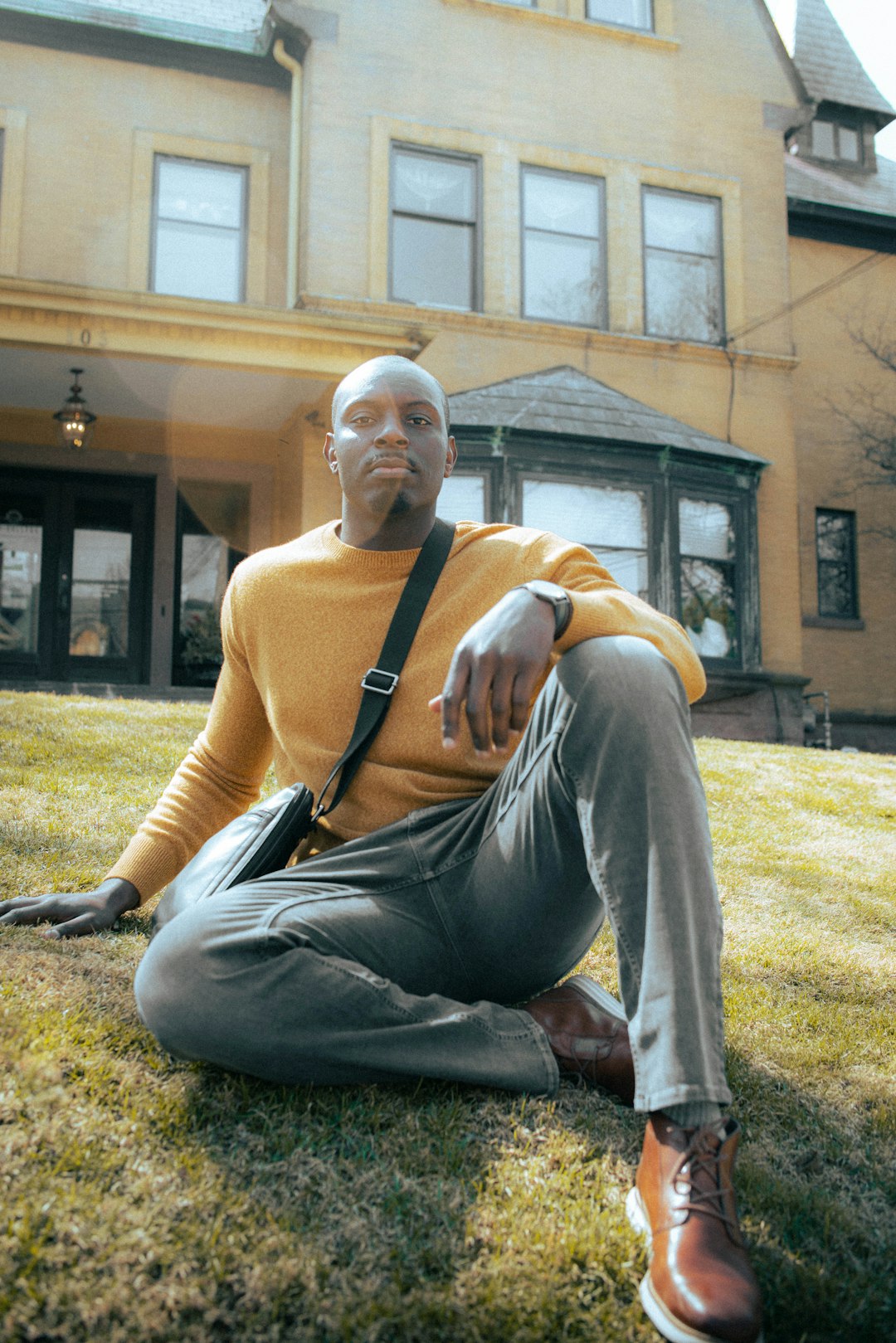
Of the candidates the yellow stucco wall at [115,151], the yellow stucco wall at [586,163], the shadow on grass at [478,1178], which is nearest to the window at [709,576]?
the yellow stucco wall at [586,163]

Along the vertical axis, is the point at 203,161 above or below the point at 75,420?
above

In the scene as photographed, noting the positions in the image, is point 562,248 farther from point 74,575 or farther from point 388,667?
point 388,667

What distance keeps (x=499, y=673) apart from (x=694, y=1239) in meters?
0.88

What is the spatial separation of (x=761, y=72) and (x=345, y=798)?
1281 centimetres

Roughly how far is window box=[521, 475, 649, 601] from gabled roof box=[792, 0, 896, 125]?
8435 mm

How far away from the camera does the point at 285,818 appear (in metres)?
2.14

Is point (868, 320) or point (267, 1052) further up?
point (868, 320)

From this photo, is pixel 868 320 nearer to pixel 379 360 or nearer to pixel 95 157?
pixel 95 157

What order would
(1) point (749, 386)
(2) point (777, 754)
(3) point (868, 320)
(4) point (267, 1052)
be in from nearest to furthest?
(4) point (267, 1052), (2) point (777, 754), (1) point (749, 386), (3) point (868, 320)

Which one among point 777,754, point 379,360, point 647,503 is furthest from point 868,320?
point 379,360

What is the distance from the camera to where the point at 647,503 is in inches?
419

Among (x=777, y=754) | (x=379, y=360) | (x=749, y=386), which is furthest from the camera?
(x=749, y=386)

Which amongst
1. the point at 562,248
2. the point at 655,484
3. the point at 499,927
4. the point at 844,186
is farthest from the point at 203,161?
the point at 499,927

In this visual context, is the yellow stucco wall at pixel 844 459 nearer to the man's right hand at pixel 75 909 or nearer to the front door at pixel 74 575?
the front door at pixel 74 575
